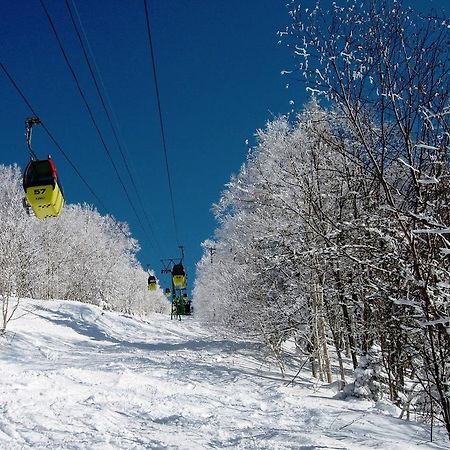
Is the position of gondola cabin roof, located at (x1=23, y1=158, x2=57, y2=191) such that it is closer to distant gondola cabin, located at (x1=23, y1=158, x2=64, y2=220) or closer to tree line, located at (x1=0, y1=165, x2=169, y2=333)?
distant gondola cabin, located at (x1=23, y1=158, x2=64, y2=220)

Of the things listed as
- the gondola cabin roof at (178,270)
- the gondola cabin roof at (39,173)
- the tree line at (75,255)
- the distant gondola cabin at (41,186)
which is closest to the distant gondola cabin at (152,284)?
the tree line at (75,255)

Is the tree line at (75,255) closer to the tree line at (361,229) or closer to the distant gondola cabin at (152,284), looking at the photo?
the distant gondola cabin at (152,284)

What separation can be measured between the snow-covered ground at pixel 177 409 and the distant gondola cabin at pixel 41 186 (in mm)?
3445

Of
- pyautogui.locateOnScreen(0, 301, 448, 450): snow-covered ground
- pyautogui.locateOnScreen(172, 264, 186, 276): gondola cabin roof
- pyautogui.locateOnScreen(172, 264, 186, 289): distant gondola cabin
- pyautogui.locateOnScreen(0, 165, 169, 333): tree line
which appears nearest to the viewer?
pyautogui.locateOnScreen(0, 301, 448, 450): snow-covered ground

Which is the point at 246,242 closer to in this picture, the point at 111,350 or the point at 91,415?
the point at 111,350

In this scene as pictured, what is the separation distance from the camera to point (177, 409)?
7.04 meters

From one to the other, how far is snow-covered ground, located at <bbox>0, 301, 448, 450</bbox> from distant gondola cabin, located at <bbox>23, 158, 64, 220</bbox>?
11.3 feet

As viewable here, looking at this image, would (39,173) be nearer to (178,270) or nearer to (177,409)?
(177,409)

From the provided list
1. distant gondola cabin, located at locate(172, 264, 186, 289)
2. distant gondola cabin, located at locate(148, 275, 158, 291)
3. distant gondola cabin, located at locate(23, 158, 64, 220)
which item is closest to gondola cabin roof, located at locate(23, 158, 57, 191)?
distant gondola cabin, located at locate(23, 158, 64, 220)

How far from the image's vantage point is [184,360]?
12578 millimetres

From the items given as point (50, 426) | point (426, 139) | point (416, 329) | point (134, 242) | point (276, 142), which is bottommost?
point (50, 426)

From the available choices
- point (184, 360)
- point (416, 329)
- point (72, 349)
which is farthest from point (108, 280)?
point (416, 329)

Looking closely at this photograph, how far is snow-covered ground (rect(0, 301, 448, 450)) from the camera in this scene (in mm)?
5270

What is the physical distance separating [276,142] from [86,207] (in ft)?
107
